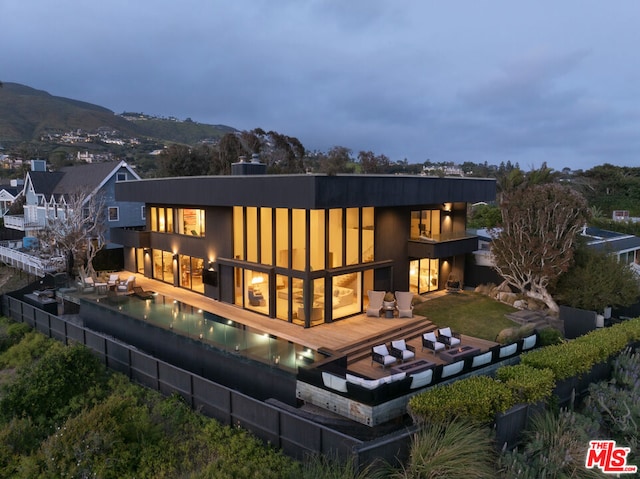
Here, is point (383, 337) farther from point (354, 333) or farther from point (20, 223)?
point (20, 223)

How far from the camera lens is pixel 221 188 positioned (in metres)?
16.3

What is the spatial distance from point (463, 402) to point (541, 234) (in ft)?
31.9

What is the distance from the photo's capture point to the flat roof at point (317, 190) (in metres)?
13.6

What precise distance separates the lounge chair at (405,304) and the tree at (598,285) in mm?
5365

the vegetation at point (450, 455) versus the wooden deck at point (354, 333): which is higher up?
the vegetation at point (450, 455)

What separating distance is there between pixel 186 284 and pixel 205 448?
39.1 ft

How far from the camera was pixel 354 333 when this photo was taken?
1402 cm

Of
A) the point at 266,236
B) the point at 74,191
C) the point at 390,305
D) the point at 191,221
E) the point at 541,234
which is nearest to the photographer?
the point at 541,234

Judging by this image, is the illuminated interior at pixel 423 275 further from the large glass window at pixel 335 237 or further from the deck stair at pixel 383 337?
the large glass window at pixel 335 237

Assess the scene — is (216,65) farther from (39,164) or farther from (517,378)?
(517,378)

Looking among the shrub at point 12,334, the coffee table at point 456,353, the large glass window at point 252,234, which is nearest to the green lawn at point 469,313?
the coffee table at point 456,353

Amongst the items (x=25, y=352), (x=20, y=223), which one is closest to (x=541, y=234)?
(x=25, y=352)

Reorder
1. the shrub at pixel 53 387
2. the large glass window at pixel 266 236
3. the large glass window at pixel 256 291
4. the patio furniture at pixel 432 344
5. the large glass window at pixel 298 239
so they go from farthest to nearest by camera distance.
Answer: the large glass window at pixel 256 291 < the large glass window at pixel 266 236 < the large glass window at pixel 298 239 < the patio furniture at pixel 432 344 < the shrub at pixel 53 387

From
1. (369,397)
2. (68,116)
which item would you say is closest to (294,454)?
(369,397)
